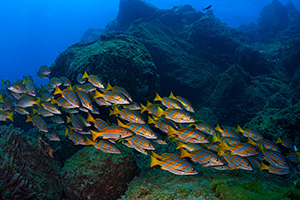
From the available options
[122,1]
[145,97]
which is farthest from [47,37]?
[145,97]

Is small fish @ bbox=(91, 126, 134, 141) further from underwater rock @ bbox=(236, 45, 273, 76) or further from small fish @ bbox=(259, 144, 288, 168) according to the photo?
underwater rock @ bbox=(236, 45, 273, 76)

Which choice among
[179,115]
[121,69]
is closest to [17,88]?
[121,69]

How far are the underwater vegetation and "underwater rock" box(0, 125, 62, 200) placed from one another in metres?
0.03

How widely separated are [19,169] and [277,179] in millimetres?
6791

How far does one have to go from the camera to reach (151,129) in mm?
3674

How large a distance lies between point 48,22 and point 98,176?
6968 inches

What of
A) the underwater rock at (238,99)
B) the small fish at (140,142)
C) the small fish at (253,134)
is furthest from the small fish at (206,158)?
the underwater rock at (238,99)

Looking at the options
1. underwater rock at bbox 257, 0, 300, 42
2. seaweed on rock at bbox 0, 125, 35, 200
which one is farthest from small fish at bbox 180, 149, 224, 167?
underwater rock at bbox 257, 0, 300, 42

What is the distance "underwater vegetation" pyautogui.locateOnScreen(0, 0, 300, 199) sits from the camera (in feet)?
10.8

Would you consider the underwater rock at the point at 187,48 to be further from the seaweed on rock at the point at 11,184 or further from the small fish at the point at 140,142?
the seaweed on rock at the point at 11,184

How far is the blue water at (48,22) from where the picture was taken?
363 feet

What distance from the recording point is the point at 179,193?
2926 millimetres

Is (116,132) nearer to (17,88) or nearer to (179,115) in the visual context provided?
(179,115)

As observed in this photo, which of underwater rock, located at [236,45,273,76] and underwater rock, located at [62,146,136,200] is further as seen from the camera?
underwater rock, located at [236,45,273,76]
